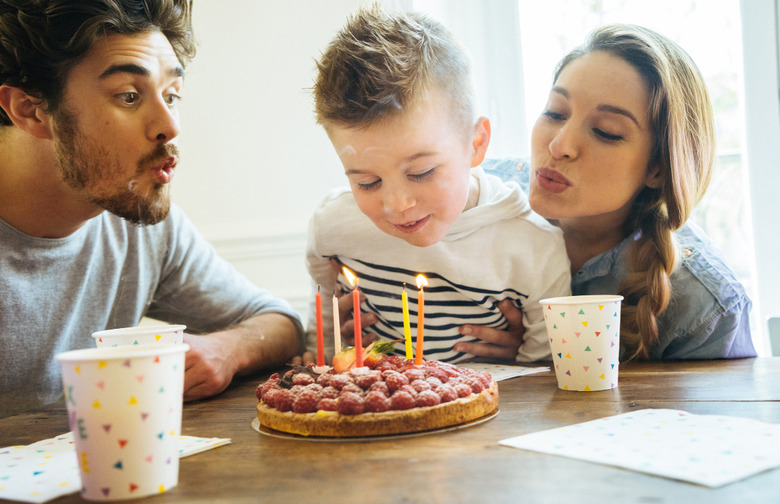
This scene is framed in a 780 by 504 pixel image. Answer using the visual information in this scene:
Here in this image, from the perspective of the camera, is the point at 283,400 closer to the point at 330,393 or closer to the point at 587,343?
the point at 330,393

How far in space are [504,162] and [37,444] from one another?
51.2 inches

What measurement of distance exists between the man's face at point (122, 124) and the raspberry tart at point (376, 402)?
73 cm

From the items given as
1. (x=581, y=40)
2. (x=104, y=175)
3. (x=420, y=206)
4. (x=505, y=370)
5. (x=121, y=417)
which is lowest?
(x=505, y=370)

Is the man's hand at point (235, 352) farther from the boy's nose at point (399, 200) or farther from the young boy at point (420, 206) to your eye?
the boy's nose at point (399, 200)

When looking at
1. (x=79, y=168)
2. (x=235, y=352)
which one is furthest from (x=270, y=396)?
(x=79, y=168)

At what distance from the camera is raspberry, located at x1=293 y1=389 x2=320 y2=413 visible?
2.81 feet

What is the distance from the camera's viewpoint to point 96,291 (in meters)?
1.62

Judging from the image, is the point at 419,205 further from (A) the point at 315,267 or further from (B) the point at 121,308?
(B) the point at 121,308

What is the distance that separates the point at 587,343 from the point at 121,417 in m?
0.68

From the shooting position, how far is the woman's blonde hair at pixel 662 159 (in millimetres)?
1367

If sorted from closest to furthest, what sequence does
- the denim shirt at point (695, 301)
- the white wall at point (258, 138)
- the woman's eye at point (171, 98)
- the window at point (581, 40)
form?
the denim shirt at point (695, 301) → the woman's eye at point (171, 98) → the white wall at point (258, 138) → the window at point (581, 40)

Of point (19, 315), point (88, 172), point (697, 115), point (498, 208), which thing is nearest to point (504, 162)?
point (498, 208)

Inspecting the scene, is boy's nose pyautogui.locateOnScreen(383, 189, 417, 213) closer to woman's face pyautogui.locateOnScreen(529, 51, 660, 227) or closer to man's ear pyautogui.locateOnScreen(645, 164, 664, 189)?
woman's face pyautogui.locateOnScreen(529, 51, 660, 227)

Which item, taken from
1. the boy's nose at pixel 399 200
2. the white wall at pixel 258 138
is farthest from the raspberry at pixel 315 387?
the white wall at pixel 258 138
